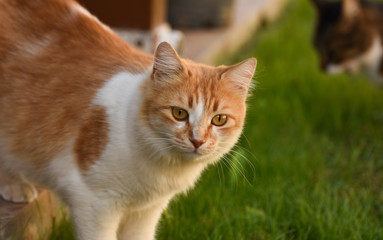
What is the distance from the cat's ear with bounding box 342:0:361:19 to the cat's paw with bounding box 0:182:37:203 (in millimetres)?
2990

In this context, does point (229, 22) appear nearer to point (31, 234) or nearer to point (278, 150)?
point (278, 150)

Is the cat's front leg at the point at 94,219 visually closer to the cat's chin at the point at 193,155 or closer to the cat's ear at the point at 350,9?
the cat's chin at the point at 193,155

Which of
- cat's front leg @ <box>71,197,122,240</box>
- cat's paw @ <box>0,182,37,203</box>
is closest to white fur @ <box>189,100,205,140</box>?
cat's front leg @ <box>71,197,122,240</box>

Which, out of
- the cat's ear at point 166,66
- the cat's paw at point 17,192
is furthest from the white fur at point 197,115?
the cat's paw at point 17,192

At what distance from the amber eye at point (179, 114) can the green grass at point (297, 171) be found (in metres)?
0.24

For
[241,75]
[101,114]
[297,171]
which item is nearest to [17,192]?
[101,114]

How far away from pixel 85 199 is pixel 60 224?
507mm

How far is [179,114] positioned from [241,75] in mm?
280

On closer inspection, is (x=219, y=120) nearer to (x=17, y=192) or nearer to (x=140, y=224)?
(x=140, y=224)

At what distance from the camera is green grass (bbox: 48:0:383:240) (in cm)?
231

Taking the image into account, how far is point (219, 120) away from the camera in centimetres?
179

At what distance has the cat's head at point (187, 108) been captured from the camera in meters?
1.71

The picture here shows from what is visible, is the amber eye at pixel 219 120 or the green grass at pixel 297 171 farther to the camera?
the green grass at pixel 297 171

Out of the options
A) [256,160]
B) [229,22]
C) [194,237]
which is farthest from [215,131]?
[229,22]
